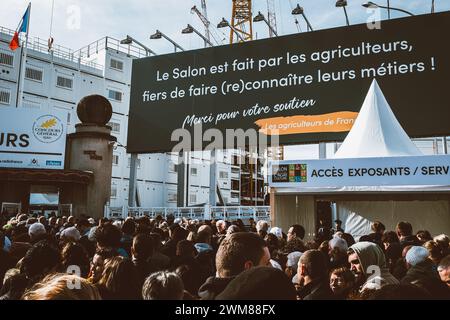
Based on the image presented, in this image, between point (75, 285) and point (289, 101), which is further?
point (289, 101)

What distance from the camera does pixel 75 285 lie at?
7.15 ft

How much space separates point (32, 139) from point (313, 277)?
72.6ft

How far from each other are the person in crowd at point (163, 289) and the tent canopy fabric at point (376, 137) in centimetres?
1073

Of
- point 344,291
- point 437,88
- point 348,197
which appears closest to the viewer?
point 344,291

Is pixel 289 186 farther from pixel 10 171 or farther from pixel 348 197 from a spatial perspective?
pixel 10 171

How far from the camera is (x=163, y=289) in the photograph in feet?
8.59

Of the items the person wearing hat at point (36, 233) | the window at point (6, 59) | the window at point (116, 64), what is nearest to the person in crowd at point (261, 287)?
the person wearing hat at point (36, 233)

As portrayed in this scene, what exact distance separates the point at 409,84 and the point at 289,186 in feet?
37.9

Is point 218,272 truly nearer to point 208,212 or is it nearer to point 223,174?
point 208,212

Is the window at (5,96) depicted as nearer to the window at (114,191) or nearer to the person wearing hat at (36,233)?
the window at (114,191)

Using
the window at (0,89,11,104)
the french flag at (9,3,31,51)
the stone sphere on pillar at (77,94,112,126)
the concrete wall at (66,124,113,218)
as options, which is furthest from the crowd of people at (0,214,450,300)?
the window at (0,89,11,104)

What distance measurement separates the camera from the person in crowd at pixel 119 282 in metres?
3.53

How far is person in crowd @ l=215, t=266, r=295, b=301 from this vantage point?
1.87 meters
